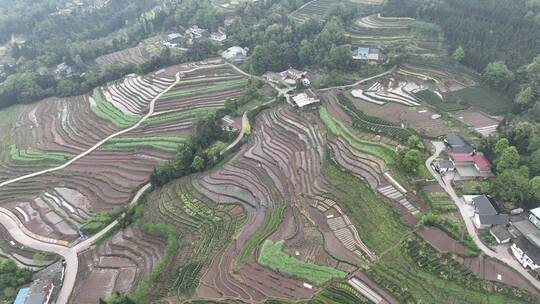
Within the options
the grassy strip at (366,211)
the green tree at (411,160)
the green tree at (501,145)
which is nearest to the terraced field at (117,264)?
the grassy strip at (366,211)

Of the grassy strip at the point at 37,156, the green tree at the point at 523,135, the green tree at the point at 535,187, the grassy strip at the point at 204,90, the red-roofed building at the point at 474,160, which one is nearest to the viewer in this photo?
the green tree at the point at 535,187

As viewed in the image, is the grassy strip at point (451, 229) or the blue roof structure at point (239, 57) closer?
the grassy strip at point (451, 229)

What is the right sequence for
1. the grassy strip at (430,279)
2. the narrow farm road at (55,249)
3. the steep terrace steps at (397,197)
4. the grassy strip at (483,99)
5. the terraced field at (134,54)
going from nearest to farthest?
the grassy strip at (430,279) → the narrow farm road at (55,249) → the steep terrace steps at (397,197) → the grassy strip at (483,99) → the terraced field at (134,54)

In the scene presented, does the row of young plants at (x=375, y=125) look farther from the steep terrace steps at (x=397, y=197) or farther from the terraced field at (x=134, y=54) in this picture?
the terraced field at (x=134, y=54)

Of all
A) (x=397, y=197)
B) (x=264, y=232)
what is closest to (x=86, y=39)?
(x=264, y=232)

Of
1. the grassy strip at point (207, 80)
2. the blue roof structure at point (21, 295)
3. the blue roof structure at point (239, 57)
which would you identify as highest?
the blue roof structure at point (239, 57)

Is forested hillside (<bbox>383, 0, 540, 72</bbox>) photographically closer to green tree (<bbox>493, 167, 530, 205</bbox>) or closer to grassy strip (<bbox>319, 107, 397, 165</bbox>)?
grassy strip (<bbox>319, 107, 397, 165</bbox>)

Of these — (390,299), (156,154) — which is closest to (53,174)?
(156,154)

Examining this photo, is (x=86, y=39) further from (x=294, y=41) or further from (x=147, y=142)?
(x=147, y=142)

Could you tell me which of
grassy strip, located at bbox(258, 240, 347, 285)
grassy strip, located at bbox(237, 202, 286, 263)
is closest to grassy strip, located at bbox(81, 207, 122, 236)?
grassy strip, located at bbox(237, 202, 286, 263)
